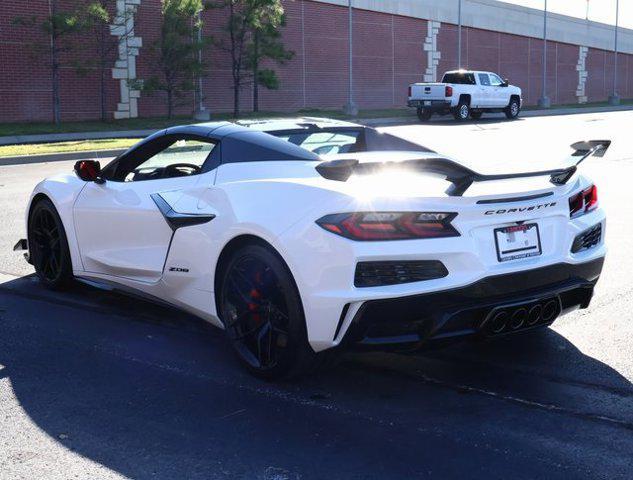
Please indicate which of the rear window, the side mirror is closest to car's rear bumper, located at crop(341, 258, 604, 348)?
the side mirror

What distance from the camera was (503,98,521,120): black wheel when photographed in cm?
3806

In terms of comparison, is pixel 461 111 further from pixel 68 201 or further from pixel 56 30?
pixel 68 201

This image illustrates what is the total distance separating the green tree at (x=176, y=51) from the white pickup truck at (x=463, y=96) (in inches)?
354

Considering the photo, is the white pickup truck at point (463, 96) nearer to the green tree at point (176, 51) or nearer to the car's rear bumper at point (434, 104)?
the car's rear bumper at point (434, 104)

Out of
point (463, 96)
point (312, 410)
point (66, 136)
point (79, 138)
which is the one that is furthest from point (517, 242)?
point (463, 96)

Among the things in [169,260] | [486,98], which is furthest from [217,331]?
[486,98]

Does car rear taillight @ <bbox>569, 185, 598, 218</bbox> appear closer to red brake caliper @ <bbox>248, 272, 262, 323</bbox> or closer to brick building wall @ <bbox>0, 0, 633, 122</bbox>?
red brake caliper @ <bbox>248, 272, 262, 323</bbox>

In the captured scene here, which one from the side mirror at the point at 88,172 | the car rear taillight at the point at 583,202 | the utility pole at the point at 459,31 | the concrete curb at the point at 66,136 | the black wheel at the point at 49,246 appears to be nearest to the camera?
the car rear taillight at the point at 583,202

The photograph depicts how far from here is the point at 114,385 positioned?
15.0 ft

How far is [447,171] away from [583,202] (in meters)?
0.86

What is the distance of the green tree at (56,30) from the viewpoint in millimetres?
26812

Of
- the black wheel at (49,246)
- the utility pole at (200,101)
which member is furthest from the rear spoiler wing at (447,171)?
the utility pole at (200,101)

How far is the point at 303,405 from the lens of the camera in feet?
14.0

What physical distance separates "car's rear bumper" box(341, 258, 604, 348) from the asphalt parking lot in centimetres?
36
